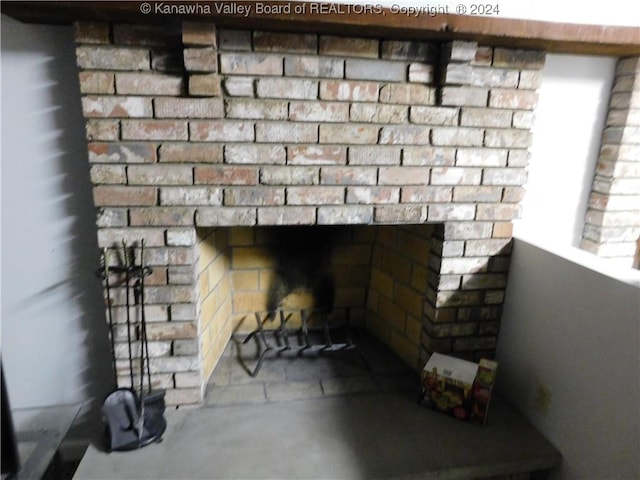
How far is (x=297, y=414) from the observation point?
1.52 m

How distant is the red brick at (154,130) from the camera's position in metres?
1.28

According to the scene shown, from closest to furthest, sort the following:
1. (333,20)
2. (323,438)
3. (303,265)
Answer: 1. (333,20)
2. (323,438)
3. (303,265)

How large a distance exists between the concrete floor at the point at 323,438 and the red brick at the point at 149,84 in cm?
119

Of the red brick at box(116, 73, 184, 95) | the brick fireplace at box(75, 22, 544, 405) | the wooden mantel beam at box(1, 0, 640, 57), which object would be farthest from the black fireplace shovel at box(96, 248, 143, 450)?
the wooden mantel beam at box(1, 0, 640, 57)

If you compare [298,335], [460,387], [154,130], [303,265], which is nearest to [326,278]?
[303,265]

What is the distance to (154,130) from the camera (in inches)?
50.9

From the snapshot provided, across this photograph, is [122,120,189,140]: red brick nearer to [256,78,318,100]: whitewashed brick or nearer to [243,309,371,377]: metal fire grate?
[256,78,318,100]: whitewashed brick

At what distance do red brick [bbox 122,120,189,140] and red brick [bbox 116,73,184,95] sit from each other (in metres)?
0.09

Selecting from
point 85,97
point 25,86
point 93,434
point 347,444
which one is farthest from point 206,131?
point 93,434

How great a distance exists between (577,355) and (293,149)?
1205mm

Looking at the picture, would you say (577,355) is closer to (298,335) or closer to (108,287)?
(298,335)

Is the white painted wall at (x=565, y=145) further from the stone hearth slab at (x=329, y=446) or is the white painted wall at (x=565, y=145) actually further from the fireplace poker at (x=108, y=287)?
the fireplace poker at (x=108, y=287)

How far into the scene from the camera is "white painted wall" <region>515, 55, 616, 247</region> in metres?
1.69

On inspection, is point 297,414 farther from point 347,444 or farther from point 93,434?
point 93,434
